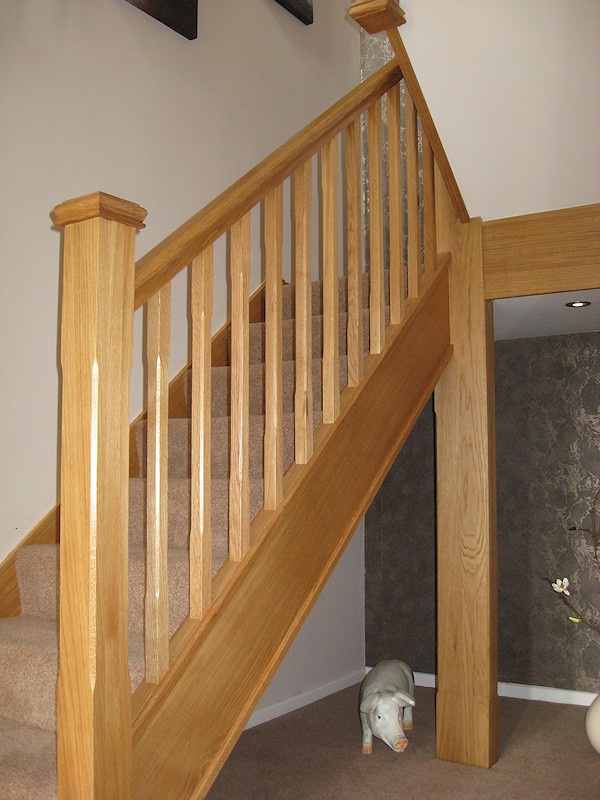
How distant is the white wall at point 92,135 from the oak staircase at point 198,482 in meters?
0.40

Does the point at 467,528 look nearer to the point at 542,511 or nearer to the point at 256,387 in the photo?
the point at 256,387

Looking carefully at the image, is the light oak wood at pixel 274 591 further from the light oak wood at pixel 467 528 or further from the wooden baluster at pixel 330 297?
the light oak wood at pixel 467 528

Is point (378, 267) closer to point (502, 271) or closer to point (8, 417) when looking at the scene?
point (502, 271)

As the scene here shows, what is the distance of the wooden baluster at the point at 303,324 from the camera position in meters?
1.86

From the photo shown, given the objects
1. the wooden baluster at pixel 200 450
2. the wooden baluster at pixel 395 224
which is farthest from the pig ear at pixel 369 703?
the wooden baluster at pixel 200 450

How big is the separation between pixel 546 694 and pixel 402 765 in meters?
1.11

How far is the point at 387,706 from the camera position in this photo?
2805 mm

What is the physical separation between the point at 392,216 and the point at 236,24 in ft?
5.33

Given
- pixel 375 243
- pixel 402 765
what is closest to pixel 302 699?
pixel 402 765

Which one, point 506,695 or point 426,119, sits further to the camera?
point 506,695

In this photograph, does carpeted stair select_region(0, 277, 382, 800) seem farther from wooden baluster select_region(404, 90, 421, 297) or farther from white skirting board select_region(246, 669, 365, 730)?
white skirting board select_region(246, 669, 365, 730)

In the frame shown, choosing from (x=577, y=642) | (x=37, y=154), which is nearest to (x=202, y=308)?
(x=37, y=154)

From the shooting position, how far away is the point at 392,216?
2.45 meters

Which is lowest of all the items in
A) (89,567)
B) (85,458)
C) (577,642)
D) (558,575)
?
(577,642)
